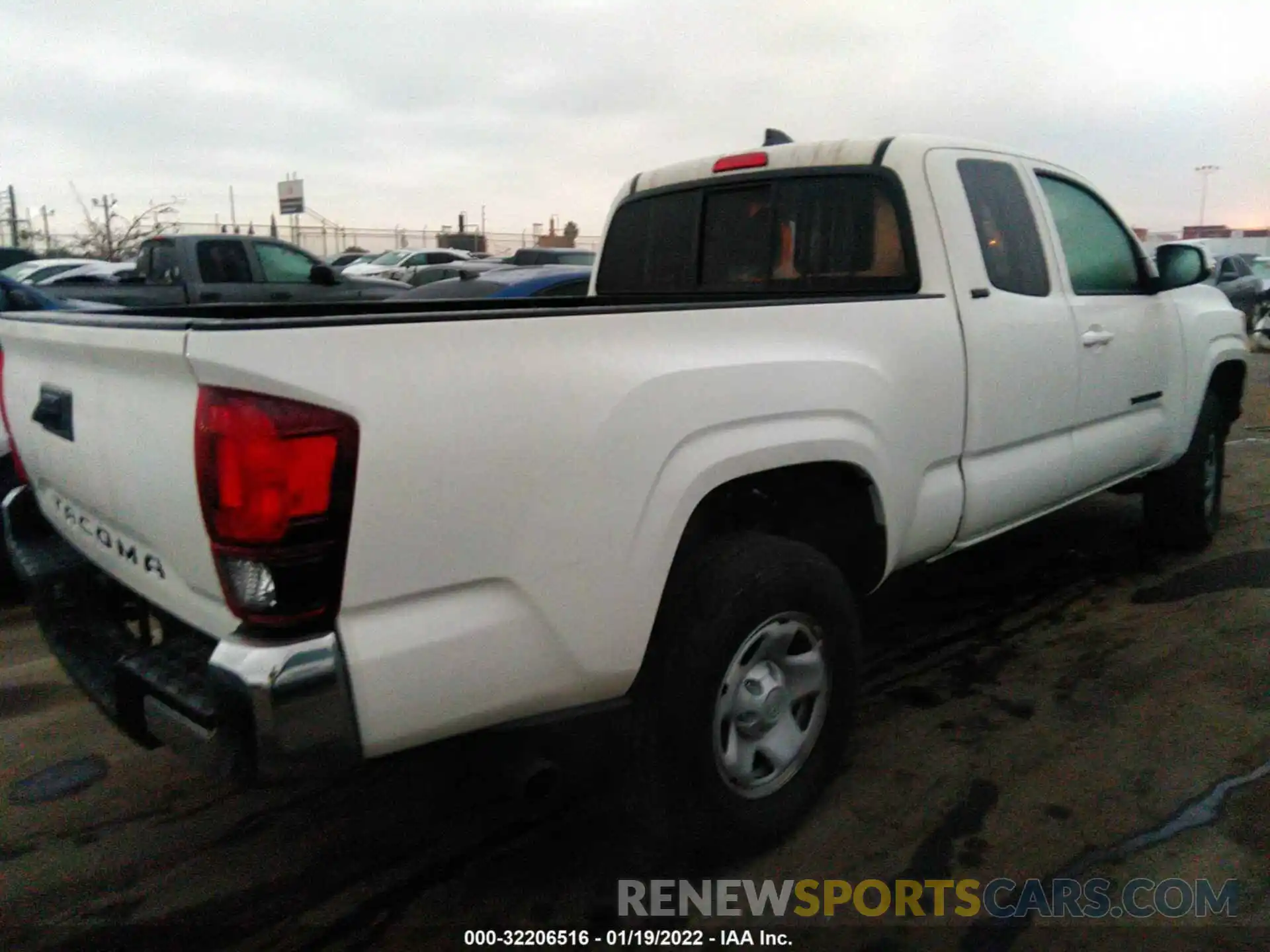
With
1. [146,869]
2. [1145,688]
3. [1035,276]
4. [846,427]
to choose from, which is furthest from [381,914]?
[1035,276]

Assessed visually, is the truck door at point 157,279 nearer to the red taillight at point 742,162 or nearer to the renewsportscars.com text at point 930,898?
the red taillight at point 742,162

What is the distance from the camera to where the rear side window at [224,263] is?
11.6 meters

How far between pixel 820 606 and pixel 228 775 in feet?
4.92

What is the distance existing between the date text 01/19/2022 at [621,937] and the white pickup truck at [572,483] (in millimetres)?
254

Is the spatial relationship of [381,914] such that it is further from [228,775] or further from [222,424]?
[222,424]

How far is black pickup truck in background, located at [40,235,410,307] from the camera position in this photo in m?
11.4

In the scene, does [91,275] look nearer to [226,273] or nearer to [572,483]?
[226,273]

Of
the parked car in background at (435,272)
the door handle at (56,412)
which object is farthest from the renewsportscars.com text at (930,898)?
the parked car in background at (435,272)

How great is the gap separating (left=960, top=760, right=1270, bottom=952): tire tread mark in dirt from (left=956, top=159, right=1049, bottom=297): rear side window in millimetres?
1755

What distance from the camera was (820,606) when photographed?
2.64 m

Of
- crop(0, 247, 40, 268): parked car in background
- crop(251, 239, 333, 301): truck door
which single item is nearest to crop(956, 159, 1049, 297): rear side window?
crop(251, 239, 333, 301): truck door

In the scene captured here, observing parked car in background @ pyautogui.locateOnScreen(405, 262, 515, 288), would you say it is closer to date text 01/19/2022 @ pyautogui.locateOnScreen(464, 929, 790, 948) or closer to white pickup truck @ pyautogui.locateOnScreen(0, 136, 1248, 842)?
white pickup truck @ pyautogui.locateOnScreen(0, 136, 1248, 842)

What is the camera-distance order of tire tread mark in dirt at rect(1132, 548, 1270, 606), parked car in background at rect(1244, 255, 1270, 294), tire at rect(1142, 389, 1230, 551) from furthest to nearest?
parked car in background at rect(1244, 255, 1270, 294) → tire at rect(1142, 389, 1230, 551) → tire tread mark in dirt at rect(1132, 548, 1270, 606)

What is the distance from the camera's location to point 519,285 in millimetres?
7734
